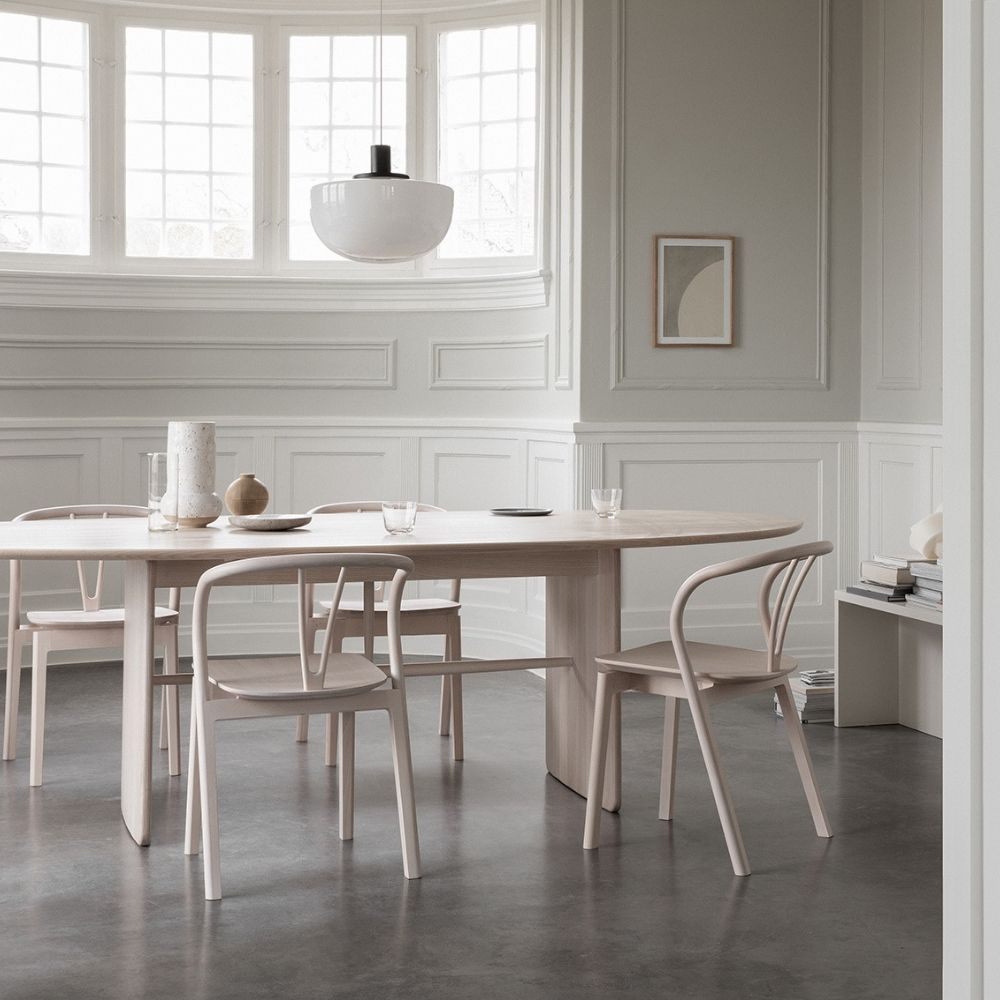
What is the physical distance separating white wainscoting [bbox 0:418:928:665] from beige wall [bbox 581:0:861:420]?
0.59 ft

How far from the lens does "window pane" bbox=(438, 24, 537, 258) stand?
5.69 metres

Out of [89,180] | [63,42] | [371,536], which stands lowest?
[371,536]

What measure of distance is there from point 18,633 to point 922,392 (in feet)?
10.8

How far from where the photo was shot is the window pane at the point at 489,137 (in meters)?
5.69

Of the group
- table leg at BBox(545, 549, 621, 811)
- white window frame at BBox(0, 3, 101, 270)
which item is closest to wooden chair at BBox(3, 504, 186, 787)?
table leg at BBox(545, 549, 621, 811)

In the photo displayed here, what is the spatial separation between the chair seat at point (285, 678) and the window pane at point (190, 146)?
325 centimetres

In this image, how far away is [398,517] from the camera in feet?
10.7

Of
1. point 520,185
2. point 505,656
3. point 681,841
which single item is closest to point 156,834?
point 681,841

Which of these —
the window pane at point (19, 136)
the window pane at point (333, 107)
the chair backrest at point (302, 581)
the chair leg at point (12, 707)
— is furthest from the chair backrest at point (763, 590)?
the window pane at point (19, 136)

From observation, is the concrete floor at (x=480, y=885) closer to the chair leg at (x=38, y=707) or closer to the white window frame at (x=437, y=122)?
the chair leg at (x=38, y=707)

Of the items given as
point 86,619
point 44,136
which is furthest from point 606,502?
point 44,136

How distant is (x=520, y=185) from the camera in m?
5.73

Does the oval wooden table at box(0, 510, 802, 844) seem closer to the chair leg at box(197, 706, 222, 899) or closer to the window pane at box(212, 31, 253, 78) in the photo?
the chair leg at box(197, 706, 222, 899)

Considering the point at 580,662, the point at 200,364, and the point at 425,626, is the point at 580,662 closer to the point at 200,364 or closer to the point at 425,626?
the point at 425,626
